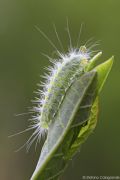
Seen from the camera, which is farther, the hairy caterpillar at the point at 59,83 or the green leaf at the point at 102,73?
the hairy caterpillar at the point at 59,83

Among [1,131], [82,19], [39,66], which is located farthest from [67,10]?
[1,131]

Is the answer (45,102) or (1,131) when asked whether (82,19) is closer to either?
(1,131)

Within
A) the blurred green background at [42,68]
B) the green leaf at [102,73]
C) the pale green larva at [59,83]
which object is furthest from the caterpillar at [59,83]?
the blurred green background at [42,68]

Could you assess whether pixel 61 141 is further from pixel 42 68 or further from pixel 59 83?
pixel 42 68

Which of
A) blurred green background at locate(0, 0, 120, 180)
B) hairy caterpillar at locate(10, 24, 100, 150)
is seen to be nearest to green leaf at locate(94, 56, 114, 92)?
hairy caterpillar at locate(10, 24, 100, 150)

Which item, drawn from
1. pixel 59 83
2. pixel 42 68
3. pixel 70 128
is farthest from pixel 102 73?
pixel 42 68

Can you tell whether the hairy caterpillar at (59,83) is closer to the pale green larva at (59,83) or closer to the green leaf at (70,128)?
the pale green larva at (59,83)

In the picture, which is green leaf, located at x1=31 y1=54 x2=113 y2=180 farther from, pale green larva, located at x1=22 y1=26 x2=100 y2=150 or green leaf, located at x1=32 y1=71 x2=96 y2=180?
pale green larva, located at x1=22 y1=26 x2=100 y2=150

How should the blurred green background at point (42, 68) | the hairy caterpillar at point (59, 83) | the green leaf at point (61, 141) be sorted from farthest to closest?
the blurred green background at point (42, 68), the hairy caterpillar at point (59, 83), the green leaf at point (61, 141)
